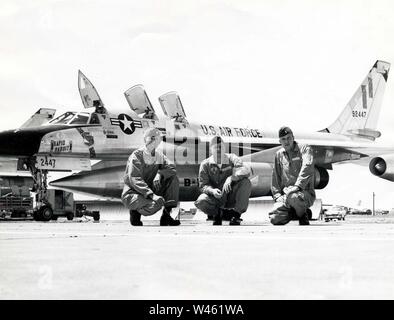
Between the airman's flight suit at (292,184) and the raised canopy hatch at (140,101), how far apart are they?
7.84 metres

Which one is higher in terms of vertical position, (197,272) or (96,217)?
(197,272)

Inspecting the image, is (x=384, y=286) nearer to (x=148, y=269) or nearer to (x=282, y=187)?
(x=148, y=269)

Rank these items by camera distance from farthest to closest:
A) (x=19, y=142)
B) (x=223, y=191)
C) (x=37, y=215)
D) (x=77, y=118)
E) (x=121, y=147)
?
(x=121, y=147) → (x=77, y=118) → (x=19, y=142) → (x=37, y=215) → (x=223, y=191)

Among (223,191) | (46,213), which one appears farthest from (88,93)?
(223,191)

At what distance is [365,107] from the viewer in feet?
78.5

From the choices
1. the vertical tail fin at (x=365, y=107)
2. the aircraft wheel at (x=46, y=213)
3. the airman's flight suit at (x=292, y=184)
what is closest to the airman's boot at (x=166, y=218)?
the airman's flight suit at (x=292, y=184)

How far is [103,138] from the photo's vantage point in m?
14.6

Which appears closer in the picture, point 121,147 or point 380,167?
point 380,167

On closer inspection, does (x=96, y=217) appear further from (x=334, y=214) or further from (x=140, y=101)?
(x=334, y=214)

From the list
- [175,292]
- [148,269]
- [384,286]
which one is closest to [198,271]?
[148,269]

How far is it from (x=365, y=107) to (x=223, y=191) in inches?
655

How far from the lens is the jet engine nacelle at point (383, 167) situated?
537 inches

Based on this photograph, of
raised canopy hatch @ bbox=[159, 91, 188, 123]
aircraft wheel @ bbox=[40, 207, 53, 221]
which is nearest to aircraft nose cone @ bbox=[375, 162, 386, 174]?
raised canopy hatch @ bbox=[159, 91, 188, 123]
